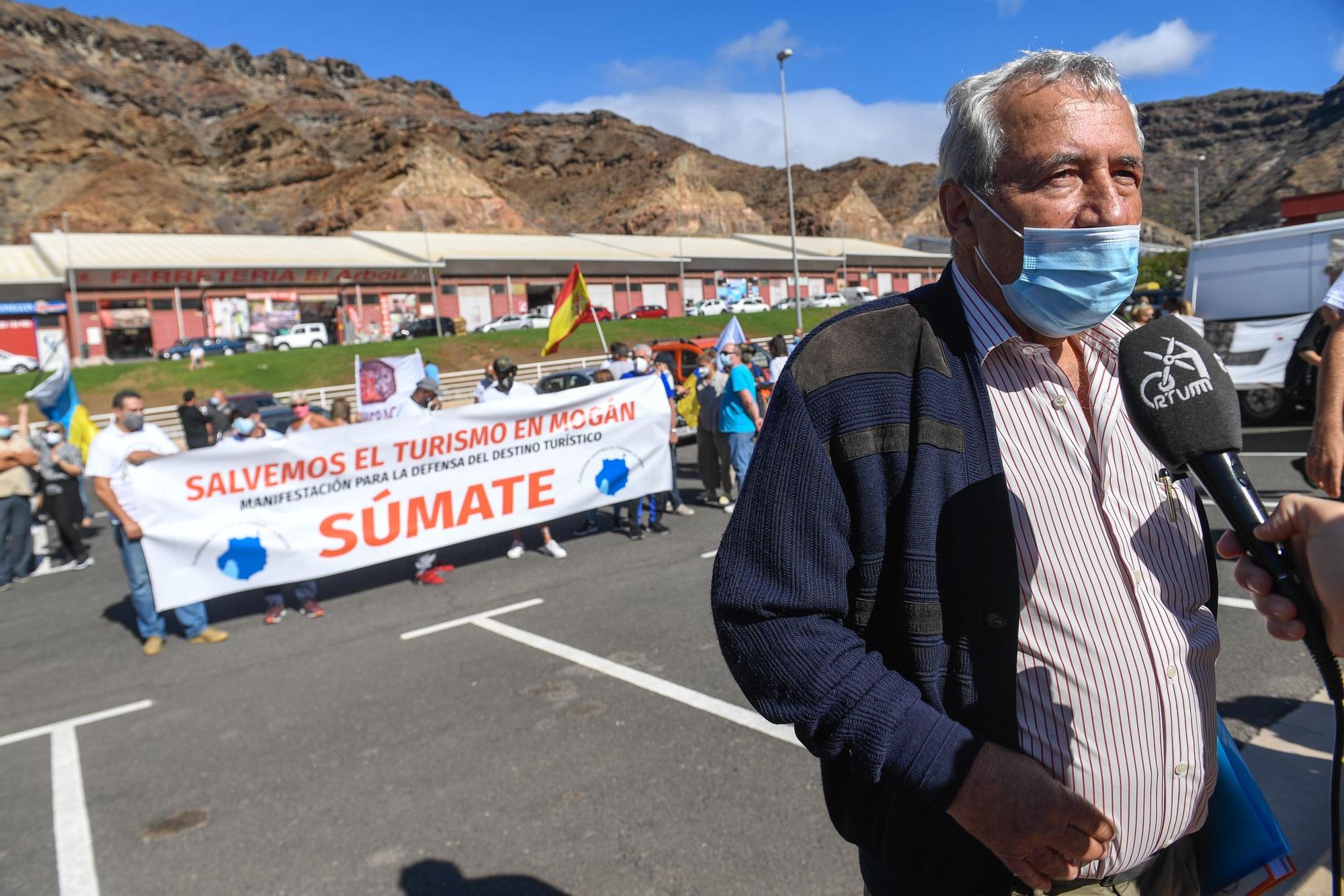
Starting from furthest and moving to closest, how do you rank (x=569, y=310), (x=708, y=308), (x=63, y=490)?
(x=708, y=308)
(x=569, y=310)
(x=63, y=490)

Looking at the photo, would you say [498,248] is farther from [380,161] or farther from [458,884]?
[458,884]

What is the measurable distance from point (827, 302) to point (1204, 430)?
184 ft

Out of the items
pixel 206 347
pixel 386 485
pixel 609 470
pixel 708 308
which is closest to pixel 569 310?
pixel 609 470

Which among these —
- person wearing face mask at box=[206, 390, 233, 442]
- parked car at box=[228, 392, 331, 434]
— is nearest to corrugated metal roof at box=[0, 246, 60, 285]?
parked car at box=[228, 392, 331, 434]

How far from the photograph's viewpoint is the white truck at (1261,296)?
1237 centimetres

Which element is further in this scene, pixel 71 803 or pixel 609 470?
pixel 609 470

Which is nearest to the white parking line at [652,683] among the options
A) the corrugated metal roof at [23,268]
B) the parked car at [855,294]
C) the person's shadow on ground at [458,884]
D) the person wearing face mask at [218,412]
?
the person's shadow on ground at [458,884]

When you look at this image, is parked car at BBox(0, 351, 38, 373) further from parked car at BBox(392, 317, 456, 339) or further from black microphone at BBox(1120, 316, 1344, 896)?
black microphone at BBox(1120, 316, 1344, 896)

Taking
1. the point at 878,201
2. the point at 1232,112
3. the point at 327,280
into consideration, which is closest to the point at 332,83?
the point at 878,201

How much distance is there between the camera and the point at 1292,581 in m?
1.24

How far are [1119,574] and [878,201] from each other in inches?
5683

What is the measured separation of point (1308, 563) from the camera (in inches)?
46.4

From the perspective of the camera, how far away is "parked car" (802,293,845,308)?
2100 inches

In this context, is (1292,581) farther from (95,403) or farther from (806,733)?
(95,403)
